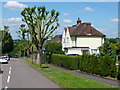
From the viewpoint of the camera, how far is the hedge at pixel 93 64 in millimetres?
18798

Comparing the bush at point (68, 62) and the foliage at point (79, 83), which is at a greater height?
the bush at point (68, 62)

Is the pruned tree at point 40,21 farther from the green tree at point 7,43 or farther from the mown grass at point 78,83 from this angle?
the green tree at point 7,43

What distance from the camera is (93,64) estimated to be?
A: 22.2 metres

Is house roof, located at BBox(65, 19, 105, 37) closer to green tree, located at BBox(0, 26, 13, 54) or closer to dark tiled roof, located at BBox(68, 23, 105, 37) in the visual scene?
dark tiled roof, located at BBox(68, 23, 105, 37)

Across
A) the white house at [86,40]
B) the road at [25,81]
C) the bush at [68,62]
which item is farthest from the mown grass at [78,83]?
the white house at [86,40]

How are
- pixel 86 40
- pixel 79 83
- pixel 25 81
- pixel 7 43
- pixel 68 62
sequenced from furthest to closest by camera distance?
pixel 7 43, pixel 86 40, pixel 68 62, pixel 25 81, pixel 79 83

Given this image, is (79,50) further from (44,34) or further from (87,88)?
(87,88)

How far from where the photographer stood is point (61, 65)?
33.7 metres

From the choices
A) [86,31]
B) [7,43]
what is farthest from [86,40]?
[7,43]

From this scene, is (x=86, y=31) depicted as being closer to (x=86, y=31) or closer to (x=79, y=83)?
(x=86, y=31)

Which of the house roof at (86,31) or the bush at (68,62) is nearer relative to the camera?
the bush at (68,62)

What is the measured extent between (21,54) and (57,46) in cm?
3958

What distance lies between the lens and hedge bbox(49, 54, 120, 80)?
18798 mm

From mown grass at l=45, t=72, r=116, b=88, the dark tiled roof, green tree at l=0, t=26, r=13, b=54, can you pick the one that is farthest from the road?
green tree at l=0, t=26, r=13, b=54
